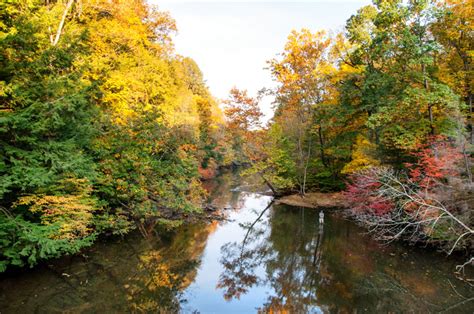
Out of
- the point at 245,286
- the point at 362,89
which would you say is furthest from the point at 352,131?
the point at 245,286

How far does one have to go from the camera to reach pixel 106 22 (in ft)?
52.5

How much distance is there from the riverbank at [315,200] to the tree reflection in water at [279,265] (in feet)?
18.6

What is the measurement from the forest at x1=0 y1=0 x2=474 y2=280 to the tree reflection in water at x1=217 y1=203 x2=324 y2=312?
3206 millimetres

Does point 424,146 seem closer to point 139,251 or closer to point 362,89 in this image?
point 362,89

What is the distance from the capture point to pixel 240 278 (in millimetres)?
10922

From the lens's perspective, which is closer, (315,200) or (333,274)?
(333,274)

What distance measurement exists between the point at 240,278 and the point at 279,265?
1.95 metres

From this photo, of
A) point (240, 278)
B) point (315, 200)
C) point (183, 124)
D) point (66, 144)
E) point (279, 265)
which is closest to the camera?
point (66, 144)

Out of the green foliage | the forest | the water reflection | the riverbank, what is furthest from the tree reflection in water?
the riverbank

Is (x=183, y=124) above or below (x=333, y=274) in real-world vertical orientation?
above

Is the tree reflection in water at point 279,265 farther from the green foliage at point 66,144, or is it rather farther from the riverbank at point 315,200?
the riverbank at point 315,200

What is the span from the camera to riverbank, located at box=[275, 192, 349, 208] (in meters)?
22.8

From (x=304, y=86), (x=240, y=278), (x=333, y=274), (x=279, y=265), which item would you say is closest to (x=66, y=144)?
(x=240, y=278)

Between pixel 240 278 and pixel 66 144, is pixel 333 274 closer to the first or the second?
pixel 240 278
